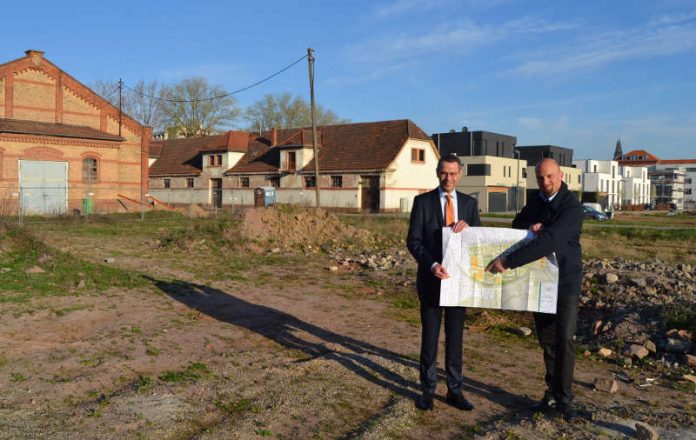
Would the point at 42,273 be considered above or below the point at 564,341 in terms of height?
below

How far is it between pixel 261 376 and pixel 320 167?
39.3 m

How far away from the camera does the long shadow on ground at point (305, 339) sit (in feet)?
18.0

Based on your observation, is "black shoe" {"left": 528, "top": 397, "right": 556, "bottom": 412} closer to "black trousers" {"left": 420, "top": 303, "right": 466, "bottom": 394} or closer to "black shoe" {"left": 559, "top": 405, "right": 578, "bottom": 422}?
"black shoe" {"left": 559, "top": 405, "right": 578, "bottom": 422}

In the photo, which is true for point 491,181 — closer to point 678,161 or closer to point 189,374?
point 189,374

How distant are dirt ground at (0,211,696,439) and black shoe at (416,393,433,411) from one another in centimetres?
10

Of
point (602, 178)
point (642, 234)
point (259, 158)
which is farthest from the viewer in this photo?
point (602, 178)

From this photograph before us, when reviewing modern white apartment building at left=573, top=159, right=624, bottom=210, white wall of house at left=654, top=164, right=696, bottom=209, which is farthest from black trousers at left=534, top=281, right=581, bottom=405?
white wall of house at left=654, top=164, right=696, bottom=209

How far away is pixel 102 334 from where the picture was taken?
7.37 m

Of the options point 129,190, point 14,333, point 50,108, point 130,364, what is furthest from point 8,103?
point 130,364

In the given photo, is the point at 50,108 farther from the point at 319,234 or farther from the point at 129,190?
the point at 319,234

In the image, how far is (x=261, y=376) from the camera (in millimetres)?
5785

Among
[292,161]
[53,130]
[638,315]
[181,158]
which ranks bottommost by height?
[638,315]

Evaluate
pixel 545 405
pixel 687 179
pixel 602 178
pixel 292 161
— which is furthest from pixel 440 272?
pixel 687 179

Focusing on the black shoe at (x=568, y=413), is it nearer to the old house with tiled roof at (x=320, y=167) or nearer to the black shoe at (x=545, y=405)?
→ the black shoe at (x=545, y=405)
